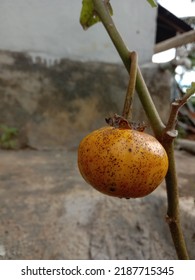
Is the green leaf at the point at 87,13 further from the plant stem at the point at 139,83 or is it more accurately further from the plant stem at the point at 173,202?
the plant stem at the point at 173,202

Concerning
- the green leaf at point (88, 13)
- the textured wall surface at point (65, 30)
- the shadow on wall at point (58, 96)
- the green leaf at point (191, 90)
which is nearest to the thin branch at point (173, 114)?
the green leaf at point (191, 90)

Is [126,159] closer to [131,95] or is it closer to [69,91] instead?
[131,95]

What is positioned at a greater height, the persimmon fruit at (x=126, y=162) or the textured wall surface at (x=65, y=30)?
the textured wall surface at (x=65, y=30)

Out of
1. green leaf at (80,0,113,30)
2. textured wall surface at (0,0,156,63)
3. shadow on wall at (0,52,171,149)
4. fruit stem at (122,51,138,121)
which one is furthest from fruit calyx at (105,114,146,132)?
textured wall surface at (0,0,156,63)

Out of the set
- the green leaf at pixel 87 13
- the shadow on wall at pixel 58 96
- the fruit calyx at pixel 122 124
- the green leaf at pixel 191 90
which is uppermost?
the green leaf at pixel 87 13

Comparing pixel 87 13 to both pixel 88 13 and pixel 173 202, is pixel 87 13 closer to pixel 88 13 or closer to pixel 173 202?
pixel 88 13

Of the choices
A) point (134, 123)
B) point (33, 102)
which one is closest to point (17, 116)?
point (33, 102)

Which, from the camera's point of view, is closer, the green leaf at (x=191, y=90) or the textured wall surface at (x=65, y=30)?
the green leaf at (x=191, y=90)
